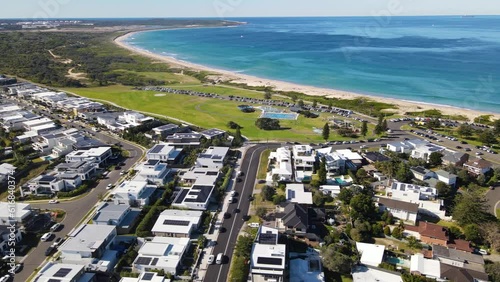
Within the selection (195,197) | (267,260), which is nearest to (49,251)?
(195,197)

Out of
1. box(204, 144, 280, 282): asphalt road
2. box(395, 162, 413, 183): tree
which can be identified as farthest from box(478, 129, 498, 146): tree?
box(204, 144, 280, 282): asphalt road

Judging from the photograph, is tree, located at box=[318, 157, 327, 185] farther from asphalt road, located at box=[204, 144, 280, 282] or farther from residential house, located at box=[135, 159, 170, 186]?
residential house, located at box=[135, 159, 170, 186]

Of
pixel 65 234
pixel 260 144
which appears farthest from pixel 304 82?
pixel 65 234

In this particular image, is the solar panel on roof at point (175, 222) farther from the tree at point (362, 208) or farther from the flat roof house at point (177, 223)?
the tree at point (362, 208)

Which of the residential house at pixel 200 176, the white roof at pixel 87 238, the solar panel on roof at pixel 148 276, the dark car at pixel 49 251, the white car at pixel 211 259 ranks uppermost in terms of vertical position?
the residential house at pixel 200 176

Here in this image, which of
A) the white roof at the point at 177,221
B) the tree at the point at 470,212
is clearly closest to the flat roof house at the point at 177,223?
Answer: the white roof at the point at 177,221

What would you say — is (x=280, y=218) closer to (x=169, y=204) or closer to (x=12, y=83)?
(x=169, y=204)

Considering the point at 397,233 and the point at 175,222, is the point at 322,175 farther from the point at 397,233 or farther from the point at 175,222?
the point at 175,222
